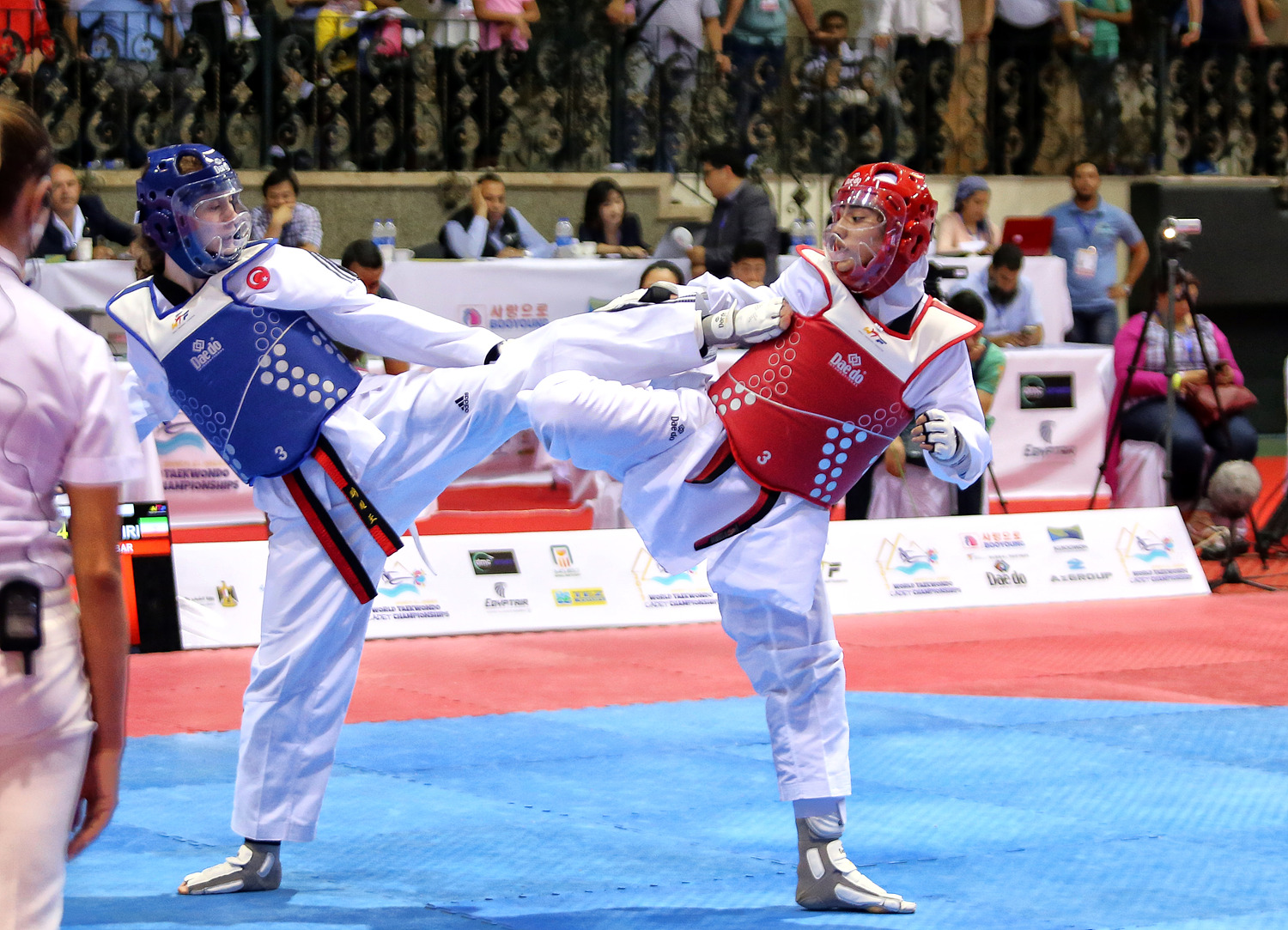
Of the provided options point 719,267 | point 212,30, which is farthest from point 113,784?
point 212,30

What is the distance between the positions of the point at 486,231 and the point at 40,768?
9.30 meters

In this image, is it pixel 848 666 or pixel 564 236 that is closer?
pixel 848 666

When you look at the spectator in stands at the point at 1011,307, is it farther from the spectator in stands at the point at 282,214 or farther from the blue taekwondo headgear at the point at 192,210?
the blue taekwondo headgear at the point at 192,210

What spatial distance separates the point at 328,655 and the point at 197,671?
3.10m

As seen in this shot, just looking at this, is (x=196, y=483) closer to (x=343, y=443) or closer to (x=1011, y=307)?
(x=1011, y=307)

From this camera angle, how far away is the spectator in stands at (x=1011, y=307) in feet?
35.8

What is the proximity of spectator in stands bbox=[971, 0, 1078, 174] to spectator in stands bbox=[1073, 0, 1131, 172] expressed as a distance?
0.29m

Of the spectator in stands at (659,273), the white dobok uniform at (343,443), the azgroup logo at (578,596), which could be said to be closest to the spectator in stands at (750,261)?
the spectator in stands at (659,273)

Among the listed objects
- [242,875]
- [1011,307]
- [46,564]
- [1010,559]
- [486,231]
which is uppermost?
[46,564]

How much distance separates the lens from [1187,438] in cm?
994

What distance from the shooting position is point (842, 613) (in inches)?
336

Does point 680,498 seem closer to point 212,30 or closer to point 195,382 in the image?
point 195,382

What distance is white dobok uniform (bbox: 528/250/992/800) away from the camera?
4031mm

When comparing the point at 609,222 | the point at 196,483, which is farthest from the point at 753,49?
the point at 196,483
